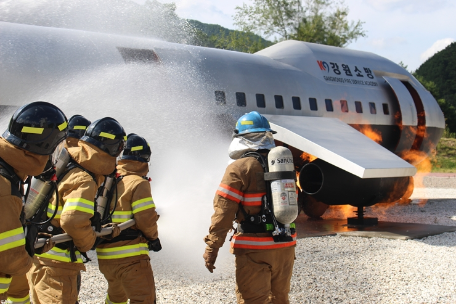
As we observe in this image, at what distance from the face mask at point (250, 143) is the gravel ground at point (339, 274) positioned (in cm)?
202

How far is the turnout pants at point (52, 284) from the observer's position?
3918mm

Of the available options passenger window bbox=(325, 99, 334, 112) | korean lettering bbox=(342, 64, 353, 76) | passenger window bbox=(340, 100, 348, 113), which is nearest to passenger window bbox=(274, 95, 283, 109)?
passenger window bbox=(325, 99, 334, 112)

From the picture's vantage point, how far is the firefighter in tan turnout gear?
4.21 m

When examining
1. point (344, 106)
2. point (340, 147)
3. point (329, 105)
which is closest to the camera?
point (340, 147)

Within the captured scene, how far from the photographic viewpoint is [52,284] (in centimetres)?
398

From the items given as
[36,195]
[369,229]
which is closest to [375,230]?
[369,229]

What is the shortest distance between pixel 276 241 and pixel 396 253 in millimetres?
4704

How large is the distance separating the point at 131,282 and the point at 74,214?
36.2 inches

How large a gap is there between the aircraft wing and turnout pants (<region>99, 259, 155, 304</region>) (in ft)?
19.9

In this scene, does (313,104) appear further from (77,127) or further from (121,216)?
(121,216)

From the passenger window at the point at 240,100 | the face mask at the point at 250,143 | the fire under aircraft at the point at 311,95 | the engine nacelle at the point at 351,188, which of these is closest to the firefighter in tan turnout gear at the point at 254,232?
the face mask at the point at 250,143

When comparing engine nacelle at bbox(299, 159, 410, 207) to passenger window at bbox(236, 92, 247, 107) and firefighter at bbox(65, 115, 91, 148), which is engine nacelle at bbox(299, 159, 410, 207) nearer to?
passenger window at bbox(236, 92, 247, 107)

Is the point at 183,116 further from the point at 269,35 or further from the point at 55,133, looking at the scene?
the point at 269,35

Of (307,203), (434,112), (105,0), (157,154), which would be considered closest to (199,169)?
(157,154)
